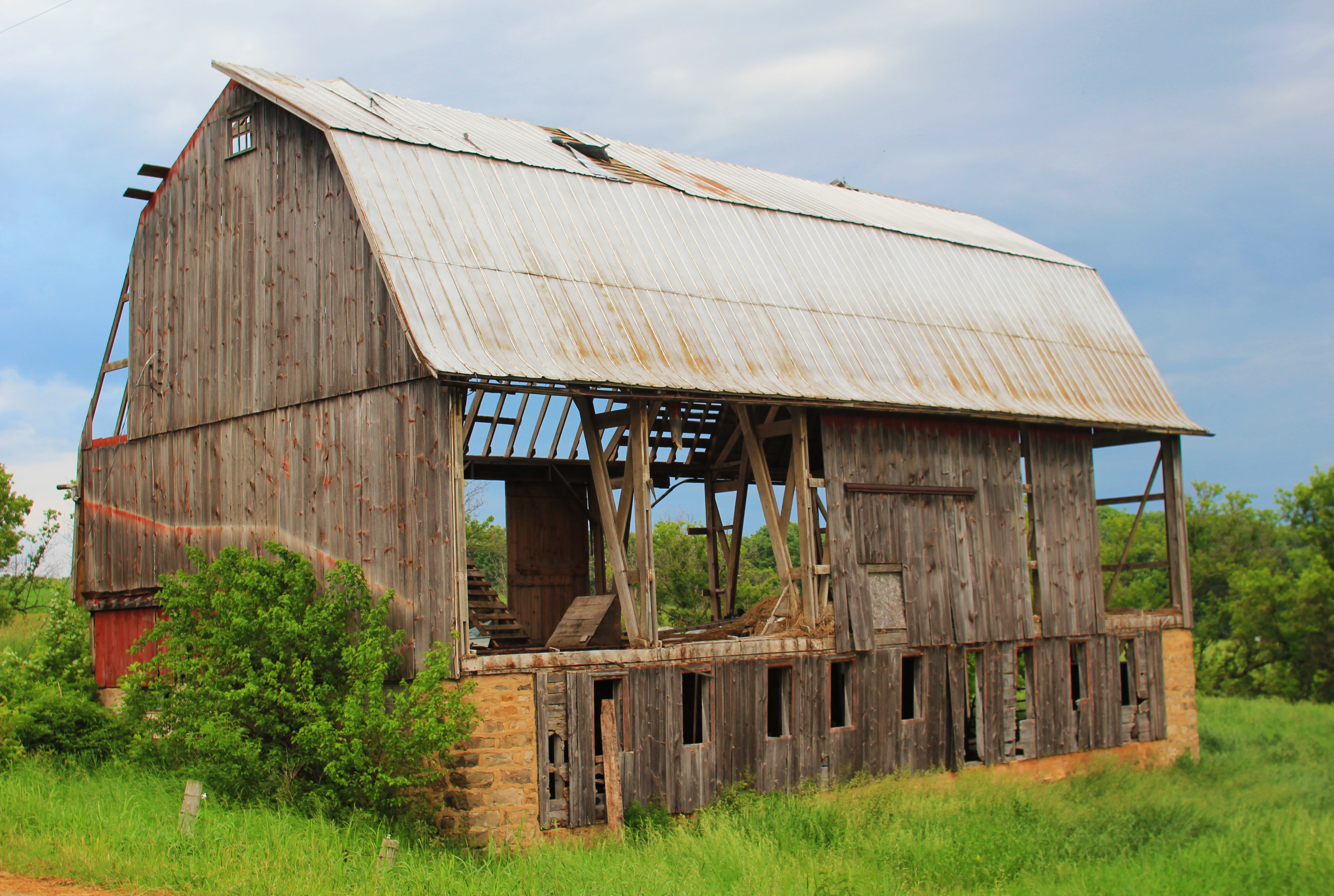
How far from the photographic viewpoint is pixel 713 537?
22734mm

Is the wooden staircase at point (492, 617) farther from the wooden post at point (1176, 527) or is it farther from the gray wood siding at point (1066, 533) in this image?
the wooden post at point (1176, 527)

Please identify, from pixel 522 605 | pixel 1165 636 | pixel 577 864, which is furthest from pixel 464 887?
pixel 1165 636

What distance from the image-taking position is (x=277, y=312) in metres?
16.2

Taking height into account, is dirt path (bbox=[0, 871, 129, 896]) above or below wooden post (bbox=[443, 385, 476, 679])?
below

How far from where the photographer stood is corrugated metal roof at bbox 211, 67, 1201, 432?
571 inches

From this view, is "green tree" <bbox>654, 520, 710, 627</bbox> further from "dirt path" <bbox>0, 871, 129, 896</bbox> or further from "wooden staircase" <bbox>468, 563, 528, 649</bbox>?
"dirt path" <bbox>0, 871, 129, 896</bbox>

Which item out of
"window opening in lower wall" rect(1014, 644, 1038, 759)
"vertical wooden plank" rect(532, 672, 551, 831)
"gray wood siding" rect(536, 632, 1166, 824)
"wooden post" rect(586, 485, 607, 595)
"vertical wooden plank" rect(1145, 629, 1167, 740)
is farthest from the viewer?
"vertical wooden plank" rect(1145, 629, 1167, 740)

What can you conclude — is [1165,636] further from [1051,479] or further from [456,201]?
[456,201]

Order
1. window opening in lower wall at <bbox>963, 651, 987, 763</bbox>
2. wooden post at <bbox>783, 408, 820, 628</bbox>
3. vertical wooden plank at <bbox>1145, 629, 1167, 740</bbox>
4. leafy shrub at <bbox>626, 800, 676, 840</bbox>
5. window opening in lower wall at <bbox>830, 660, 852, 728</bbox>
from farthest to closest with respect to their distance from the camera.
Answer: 1. vertical wooden plank at <bbox>1145, 629, 1167, 740</bbox>
2. window opening in lower wall at <bbox>963, 651, 987, 763</bbox>
3. window opening in lower wall at <bbox>830, 660, 852, 728</bbox>
4. wooden post at <bbox>783, 408, 820, 628</bbox>
5. leafy shrub at <bbox>626, 800, 676, 840</bbox>

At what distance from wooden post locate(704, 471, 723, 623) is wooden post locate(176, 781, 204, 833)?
12.1 meters

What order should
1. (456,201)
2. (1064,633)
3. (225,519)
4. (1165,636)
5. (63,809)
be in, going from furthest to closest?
(1165,636)
(1064,633)
(225,519)
(456,201)
(63,809)

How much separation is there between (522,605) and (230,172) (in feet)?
27.0

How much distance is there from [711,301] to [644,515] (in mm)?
3704

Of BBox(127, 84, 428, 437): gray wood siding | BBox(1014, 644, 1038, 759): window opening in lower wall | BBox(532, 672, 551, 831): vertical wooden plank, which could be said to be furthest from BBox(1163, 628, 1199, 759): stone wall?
BBox(127, 84, 428, 437): gray wood siding
